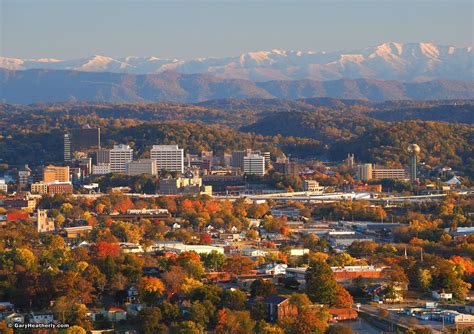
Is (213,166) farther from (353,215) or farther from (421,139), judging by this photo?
(353,215)

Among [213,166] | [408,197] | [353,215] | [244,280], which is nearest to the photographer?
[244,280]

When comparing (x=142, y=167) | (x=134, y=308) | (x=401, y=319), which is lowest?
(x=401, y=319)

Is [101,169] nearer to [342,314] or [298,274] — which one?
[298,274]

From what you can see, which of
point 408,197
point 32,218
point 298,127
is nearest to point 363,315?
point 32,218

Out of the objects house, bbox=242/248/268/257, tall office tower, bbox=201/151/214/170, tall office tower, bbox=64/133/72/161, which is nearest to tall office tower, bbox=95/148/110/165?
tall office tower, bbox=64/133/72/161

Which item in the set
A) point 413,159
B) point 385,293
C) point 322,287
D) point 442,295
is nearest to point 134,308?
point 322,287

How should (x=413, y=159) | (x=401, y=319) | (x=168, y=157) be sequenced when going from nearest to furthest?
1. (x=401, y=319)
2. (x=413, y=159)
3. (x=168, y=157)
